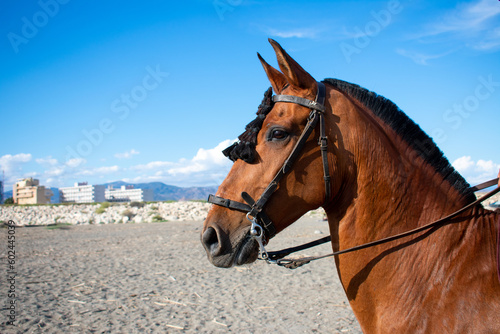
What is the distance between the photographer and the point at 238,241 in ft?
7.37

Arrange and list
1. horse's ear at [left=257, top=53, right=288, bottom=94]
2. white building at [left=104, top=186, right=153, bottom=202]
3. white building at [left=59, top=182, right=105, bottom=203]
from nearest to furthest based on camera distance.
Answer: horse's ear at [left=257, top=53, right=288, bottom=94] → white building at [left=104, top=186, right=153, bottom=202] → white building at [left=59, top=182, right=105, bottom=203]

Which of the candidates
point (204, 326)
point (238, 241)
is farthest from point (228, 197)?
point (204, 326)

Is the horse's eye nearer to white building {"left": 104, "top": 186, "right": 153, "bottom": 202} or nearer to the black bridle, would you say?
the black bridle

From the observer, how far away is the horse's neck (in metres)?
2.17

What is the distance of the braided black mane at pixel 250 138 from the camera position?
2.32 metres

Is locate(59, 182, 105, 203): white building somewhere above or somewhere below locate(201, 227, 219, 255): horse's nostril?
above

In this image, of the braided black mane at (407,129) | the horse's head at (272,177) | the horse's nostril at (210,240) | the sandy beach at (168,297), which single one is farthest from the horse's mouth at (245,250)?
the sandy beach at (168,297)

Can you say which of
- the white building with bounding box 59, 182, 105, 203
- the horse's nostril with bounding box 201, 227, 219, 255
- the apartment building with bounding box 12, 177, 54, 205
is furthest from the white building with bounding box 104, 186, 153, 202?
the horse's nostril with bounding box 201, 227, 219, 255

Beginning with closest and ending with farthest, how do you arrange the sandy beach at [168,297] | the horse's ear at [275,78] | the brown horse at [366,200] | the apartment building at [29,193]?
1. the brown horse at [366,200]
2. the horse's ear at [275,78]
3. the sandy beach at [168,297]
4. the apartment building at [29,193]

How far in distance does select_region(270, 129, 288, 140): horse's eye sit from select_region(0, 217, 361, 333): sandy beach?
4649 millimetres

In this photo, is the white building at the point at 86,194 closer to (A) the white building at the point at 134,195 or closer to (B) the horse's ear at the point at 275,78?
(A) the white building at the point at 134,195

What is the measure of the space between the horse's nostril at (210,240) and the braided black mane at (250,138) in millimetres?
560

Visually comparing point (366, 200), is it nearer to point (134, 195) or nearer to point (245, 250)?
point (245, 250)

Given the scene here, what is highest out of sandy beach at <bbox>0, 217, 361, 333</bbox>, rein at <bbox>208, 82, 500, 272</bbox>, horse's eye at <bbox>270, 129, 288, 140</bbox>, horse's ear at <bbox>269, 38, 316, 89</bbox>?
horse's ear at <bbox>269, 38, 316, 89</bbox>
